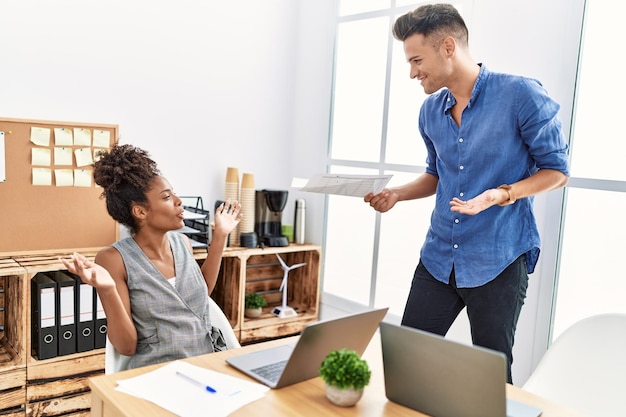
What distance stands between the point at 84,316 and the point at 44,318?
0.17m

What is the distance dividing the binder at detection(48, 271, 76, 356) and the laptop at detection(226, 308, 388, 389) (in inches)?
54.6

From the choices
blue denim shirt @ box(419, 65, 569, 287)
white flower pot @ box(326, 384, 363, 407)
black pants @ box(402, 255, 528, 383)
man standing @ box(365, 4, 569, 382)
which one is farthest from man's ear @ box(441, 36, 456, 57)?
white flower pot @ box(326, 384, 363, 407)

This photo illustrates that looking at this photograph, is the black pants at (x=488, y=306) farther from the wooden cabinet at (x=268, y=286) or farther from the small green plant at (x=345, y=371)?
the wooden cabinet at (x=268, y=286)

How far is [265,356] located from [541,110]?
110 centimetres

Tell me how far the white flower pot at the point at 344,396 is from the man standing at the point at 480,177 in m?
0.76

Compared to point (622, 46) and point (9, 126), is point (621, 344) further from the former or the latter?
point (9, 126)

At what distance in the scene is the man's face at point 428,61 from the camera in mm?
1939

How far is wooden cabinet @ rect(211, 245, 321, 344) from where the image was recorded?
10.5ft

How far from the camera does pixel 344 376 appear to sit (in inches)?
47.5

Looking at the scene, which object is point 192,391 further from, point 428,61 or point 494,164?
point 428,61

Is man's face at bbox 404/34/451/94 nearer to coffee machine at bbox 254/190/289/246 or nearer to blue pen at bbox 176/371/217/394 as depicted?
blue pen at bbox 176/371/217/394

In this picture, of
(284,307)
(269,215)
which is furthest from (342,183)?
(284,307)

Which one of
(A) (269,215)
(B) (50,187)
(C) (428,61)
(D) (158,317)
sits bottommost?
(D) (158,317)

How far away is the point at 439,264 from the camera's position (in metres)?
1.98
